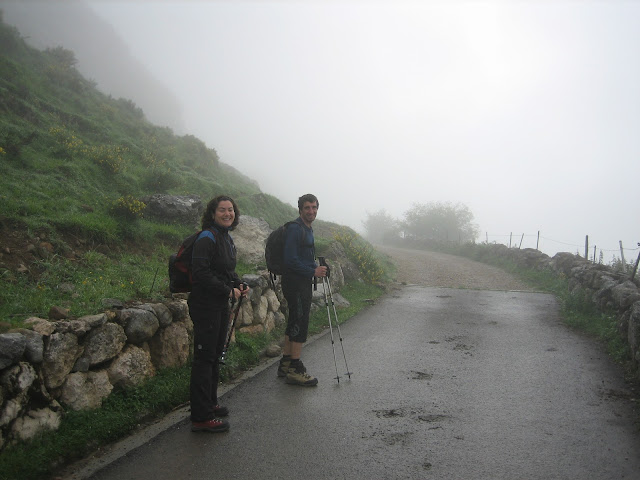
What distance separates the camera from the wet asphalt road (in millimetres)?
3715

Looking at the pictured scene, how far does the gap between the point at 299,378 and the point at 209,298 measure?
2.03 m

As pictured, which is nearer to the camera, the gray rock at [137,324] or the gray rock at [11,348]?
the gray rock at [11,348]

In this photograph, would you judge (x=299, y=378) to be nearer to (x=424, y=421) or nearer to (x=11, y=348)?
(x=424, y=421)

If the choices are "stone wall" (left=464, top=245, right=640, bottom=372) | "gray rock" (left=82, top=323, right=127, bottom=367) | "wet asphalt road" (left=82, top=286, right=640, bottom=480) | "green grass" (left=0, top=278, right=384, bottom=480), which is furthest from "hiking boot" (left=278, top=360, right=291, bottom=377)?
"stone wall" (left=464, top=245, right=640, bottom=372)

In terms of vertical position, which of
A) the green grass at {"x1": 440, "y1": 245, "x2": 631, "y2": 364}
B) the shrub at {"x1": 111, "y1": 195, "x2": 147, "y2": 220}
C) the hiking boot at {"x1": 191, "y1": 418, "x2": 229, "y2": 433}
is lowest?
the hiking boot at {"x1": 191, "y1": 418, "x2": 229, "y2": 433}

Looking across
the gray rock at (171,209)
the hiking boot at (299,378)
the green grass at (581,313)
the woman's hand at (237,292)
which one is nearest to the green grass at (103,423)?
the hiking boot at (299,378)

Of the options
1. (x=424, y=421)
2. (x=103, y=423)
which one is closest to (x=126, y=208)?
(x=103, y=423)

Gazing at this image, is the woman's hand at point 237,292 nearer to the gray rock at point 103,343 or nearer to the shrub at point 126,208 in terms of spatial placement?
the gray rock at point 103,343

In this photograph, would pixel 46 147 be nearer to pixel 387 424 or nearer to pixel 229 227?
pixel 229 227

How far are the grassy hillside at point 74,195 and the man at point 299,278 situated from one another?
2028 mm

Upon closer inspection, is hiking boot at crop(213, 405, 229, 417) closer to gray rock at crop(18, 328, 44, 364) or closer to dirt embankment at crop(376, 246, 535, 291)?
gray rock at crop(18, 328, 44, 364)

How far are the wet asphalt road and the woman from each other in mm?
259

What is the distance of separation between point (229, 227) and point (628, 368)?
600 cm

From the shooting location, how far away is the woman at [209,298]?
423 centimetres
